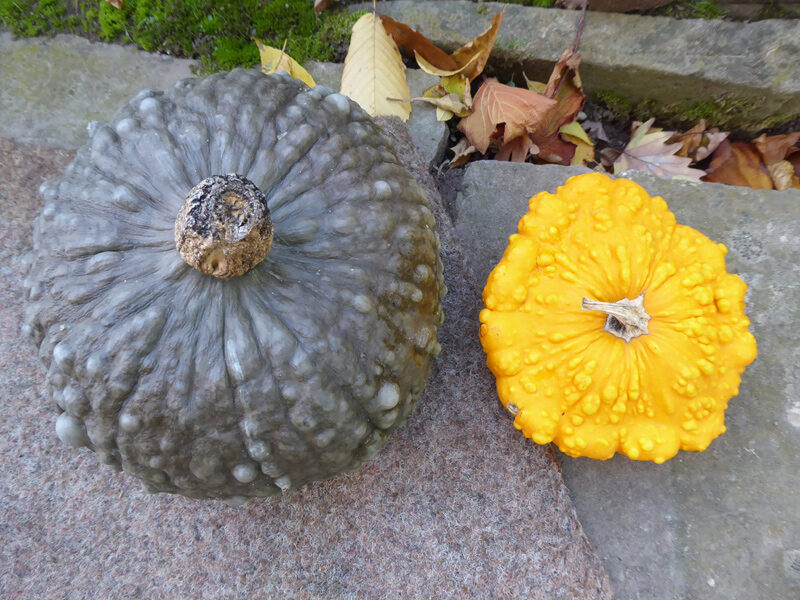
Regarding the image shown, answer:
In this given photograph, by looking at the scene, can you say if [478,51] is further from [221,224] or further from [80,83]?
[80,83]

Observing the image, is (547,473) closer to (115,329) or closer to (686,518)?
(686,518)

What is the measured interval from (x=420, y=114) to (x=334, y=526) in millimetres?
1530

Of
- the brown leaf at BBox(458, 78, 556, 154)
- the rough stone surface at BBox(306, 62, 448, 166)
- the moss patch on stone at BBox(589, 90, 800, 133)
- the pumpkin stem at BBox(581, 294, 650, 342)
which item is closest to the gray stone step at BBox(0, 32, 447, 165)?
the rough stone surface at BBox(306, 62, 448, 166)

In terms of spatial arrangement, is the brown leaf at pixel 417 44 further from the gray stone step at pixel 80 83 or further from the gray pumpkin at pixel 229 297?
the gray pumpkin at pixel 229 297

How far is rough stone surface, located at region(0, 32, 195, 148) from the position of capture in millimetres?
2129

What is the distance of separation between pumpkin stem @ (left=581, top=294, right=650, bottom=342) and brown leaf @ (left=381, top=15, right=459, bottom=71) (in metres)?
1.25

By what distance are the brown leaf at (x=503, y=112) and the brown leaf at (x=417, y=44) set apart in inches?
7.2

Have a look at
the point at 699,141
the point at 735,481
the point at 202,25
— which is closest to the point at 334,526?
the point at 735,481

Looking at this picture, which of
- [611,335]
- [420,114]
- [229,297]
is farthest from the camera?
[420,114]

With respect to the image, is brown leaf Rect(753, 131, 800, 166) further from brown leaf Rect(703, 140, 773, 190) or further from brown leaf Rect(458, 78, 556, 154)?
brown leaf Rect(458, 78, 556, 154)

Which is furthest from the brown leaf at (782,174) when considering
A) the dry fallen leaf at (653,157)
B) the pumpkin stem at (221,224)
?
the pumpkin stem at (221,224)

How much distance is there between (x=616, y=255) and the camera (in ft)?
4.76

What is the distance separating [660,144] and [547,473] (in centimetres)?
139

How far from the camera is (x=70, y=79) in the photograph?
2.17 metres
